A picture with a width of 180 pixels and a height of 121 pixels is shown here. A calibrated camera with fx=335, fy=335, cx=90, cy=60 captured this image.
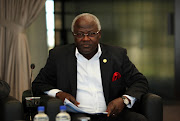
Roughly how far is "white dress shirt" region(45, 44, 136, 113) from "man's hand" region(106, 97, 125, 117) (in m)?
0.25

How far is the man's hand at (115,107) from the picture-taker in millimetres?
2774

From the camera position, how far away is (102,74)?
3119 millimetres

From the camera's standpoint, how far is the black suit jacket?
3092 mm

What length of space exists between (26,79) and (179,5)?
11.2ft

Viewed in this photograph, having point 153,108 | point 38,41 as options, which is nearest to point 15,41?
point 38,41

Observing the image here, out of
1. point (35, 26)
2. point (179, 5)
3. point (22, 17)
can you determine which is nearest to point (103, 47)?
point (22, 17)

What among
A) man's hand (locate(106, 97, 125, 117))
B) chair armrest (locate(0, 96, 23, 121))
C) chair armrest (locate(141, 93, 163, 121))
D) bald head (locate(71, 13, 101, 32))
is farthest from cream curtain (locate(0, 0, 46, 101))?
chair armrest (locate(141, 93, 163, 121))

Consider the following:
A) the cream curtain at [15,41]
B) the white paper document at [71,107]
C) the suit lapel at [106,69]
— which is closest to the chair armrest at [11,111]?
the white paper document at [71,107]

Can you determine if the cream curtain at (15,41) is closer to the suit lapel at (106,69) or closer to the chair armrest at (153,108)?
the suit lapel at (106,69)

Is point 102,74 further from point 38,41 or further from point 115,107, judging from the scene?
point 38,41

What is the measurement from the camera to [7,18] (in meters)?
4.60

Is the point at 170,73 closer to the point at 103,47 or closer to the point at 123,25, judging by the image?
the point at 123,25

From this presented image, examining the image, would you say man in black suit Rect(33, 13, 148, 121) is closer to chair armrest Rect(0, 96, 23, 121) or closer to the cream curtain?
chair armrest Rect(0, 96, 23, 121)

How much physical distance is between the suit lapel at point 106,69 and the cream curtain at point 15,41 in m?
1.77
